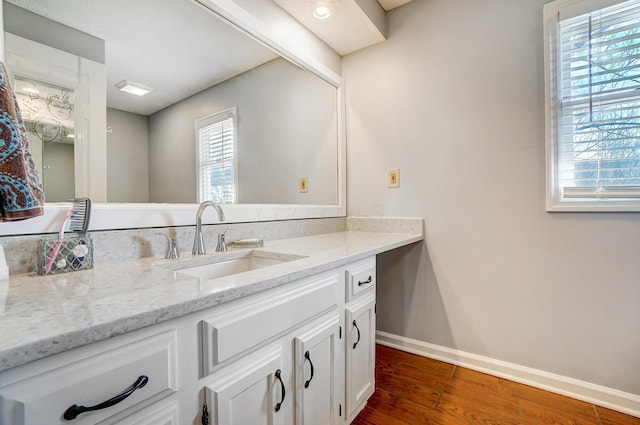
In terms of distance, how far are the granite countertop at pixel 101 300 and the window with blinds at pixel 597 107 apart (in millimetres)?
1391

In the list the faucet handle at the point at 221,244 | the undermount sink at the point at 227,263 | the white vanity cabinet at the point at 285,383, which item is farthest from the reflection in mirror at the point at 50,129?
the white vanity cabinet at the point at 285,383

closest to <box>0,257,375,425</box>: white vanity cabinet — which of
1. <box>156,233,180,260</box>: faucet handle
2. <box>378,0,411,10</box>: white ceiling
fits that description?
<box>156,233,180,260</box>: faucet handle

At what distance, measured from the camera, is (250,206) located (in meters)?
1.60

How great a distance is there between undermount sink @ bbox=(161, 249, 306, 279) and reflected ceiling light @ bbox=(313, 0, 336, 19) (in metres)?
1.45

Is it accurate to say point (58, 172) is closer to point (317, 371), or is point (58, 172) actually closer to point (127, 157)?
point (127, 157)

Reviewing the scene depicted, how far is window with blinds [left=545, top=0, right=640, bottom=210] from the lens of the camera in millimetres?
1396

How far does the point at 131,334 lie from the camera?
22.2 inches

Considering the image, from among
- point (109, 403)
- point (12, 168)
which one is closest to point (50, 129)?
point (12, 168)

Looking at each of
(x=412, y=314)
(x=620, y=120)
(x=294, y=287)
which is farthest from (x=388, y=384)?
(x=620, y=120)

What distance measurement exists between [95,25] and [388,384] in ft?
6.77

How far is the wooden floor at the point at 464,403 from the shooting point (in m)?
1.37

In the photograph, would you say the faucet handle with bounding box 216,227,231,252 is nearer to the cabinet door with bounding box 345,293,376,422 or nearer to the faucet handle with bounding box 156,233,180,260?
the faucet handle with bounding box 156,233,180,260

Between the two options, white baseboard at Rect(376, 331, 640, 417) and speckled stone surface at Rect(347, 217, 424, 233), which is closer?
white baseboard at Rect(376, 331, 640, 417)

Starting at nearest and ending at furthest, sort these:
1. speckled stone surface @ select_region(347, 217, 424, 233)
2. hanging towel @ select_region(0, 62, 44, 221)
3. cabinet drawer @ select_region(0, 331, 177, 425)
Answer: cabinet drawer @ select_region(0, 331, 177, 425) → hanging towel @ select_region(0, 62, 44, 221) → speckled stone surface @ select_region(347, 217, 424, 233)
